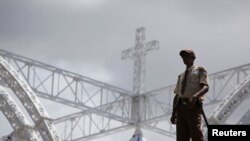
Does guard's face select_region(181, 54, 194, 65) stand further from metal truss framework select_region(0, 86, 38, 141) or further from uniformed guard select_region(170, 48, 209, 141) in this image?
metal truss framework select_region(0, 86, 38, 141)

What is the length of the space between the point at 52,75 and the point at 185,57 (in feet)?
175

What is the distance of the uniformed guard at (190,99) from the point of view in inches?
504

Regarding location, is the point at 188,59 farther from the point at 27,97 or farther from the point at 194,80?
the point at 27,97

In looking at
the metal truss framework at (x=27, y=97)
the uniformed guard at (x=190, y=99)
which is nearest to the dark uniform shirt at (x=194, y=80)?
the uniformed guard at (x=190, y=99)

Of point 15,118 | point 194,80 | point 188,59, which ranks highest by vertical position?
point 15,118

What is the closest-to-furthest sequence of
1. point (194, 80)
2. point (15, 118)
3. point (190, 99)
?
point (190, 99)
point (194, 80)
point (15, 118)

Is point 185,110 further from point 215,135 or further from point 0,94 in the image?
point 0,94

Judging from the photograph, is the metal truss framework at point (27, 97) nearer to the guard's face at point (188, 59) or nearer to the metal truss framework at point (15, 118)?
the metal truss framework at point (15, 118)

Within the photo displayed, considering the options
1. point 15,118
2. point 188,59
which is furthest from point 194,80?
point 15,118

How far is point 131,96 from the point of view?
6675cm

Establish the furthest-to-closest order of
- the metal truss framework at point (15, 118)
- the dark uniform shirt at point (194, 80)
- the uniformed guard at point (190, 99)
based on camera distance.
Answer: the metal truss framework at point (15, 118) < the dark uniform shirt at point (194, 80) < the uniformed guard at point (190, 99)

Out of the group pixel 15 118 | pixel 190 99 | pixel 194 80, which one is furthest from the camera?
pixel 15 118

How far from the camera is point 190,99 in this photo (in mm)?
12766

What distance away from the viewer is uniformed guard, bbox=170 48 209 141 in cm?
1280
